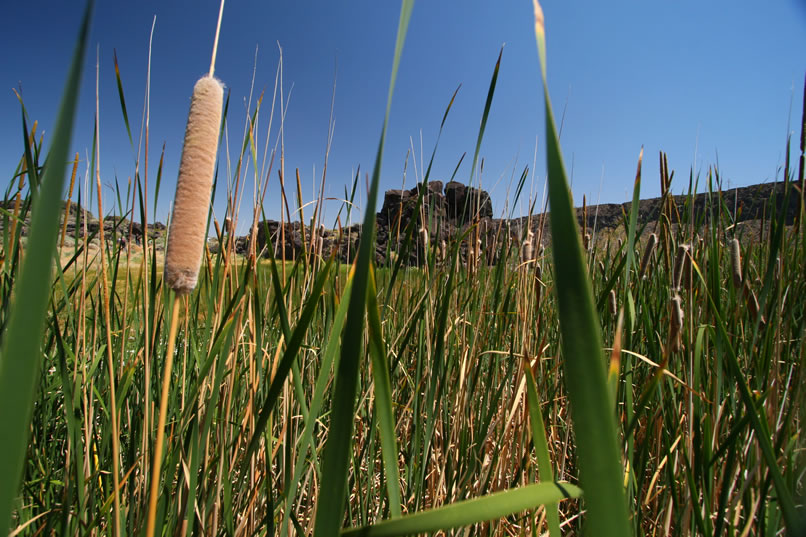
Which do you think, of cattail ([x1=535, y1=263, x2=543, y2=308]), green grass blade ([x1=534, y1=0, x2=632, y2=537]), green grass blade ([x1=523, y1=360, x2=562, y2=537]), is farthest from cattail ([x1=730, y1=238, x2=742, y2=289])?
green grass blade ([x1=534, y1=0, x2=632, y2=537])

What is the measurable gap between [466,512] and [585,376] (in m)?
0.10

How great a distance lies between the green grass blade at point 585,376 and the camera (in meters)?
0.12

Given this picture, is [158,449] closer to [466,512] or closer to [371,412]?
[466,512]

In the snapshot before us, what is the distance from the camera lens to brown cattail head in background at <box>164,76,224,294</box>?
0.25 metres

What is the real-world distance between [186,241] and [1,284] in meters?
Answer: 0.54

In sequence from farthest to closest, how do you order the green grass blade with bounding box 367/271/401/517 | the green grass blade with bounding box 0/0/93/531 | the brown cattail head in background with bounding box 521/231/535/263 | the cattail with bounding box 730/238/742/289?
1. the brown cattail head in background with bounding box 521/231/535/263
2. the cattail with bounding box 730/238/742/289
3. the green grass blade with bounding box 367/271/401/517
4. the green grass blade with bounding box 0/0/93/531

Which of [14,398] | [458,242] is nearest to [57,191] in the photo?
[14,398]

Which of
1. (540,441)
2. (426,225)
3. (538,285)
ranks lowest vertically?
(540,441)

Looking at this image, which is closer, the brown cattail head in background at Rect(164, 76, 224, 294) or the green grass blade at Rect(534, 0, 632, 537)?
the green grass blade at Rect(534, 0, 632, 537)

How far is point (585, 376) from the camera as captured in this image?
0.13 meters

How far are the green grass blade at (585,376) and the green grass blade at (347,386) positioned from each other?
7 cm

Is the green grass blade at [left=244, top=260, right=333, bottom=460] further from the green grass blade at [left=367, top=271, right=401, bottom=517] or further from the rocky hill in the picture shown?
the rocky hill

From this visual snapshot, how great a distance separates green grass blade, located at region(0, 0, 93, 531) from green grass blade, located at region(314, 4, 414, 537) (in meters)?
0.10

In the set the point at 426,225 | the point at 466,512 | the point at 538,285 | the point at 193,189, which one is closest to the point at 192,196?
the point at 193,189
